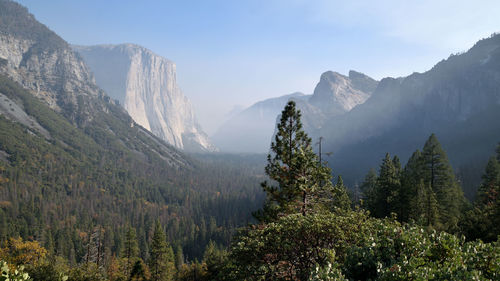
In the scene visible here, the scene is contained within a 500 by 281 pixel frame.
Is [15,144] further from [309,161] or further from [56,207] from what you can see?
[309,161]

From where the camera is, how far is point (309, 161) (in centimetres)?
1725

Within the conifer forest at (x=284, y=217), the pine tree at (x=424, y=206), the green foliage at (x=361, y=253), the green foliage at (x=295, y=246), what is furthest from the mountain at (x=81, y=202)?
the green foliage at (x=361, y=253)

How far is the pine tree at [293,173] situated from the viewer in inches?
666

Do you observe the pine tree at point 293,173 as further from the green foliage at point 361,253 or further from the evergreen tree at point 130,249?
the evergreen tree at point 130,249

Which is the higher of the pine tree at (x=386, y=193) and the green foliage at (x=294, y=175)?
the green foliage at (x=294, y=175)

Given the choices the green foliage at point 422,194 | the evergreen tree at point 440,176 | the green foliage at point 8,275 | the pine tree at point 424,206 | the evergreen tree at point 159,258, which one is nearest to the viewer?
the green foliage at point 8,275

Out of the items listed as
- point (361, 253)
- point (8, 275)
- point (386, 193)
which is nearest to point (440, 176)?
point (386, 193)

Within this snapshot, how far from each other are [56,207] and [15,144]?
234 feet

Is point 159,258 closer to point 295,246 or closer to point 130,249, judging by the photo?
point 130,249

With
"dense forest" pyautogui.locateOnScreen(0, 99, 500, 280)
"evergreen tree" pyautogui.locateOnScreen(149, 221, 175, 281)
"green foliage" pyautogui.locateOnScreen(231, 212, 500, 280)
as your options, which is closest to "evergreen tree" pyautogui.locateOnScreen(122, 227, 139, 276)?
"dense forest" pyautogui.locateOnScreen(0, 99, 500, 280)

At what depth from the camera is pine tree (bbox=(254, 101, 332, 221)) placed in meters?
16.9

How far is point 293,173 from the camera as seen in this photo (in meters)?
17.7

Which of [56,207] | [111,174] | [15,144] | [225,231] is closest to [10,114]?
[15,144]

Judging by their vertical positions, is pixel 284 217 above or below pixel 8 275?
below
